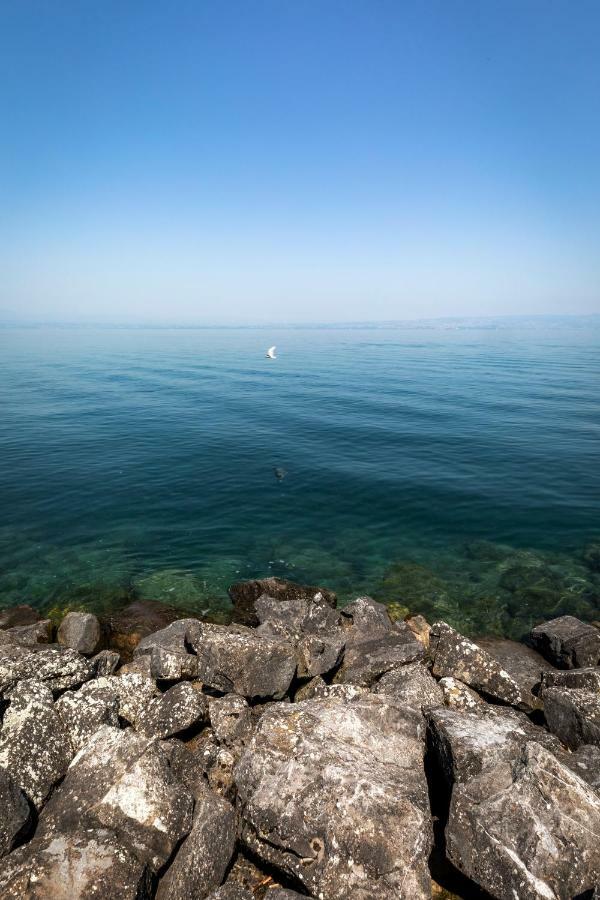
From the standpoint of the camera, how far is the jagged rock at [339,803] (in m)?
5.39

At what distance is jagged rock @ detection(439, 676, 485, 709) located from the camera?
29.5 feet

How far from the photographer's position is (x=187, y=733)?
852cm

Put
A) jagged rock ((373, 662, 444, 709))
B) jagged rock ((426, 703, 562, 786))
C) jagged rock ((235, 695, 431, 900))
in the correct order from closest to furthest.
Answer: jagged rock ((235, 695, 431, 900)) → jagged rock ((426, 703, 562, 786)) → jagged rock ((373, 662, 444, 709))

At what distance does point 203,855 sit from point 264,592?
9821mm

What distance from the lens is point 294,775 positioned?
20.6 feet

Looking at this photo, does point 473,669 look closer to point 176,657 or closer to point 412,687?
point 412,687

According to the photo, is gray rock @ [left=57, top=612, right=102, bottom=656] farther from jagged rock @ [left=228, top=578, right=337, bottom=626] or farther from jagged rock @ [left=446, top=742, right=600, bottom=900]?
jagged rock @ [left=446, top=742, right=600, bottom=900]

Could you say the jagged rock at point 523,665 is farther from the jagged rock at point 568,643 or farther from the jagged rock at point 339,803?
the jagged rock at point 339,803

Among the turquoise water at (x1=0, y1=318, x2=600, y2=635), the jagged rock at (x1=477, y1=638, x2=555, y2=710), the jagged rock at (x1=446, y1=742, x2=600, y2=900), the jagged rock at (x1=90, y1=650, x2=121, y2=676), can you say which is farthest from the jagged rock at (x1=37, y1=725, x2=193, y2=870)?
the turquoise water at (x1=0, y1=318, x2=600, y2=635)

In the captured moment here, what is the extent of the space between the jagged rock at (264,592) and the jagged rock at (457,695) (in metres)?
6.14

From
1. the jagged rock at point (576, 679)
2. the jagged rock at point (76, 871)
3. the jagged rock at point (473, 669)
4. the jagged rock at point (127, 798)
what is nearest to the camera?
the jagged rock at point (76, 871)

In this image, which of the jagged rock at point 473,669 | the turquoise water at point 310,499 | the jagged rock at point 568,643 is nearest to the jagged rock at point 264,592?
the turquoise water at point 310,499

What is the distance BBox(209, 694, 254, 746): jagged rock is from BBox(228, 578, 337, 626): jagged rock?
252 inches

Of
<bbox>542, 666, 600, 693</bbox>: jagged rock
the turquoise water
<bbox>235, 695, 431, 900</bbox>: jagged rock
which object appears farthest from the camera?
the turquoise water
